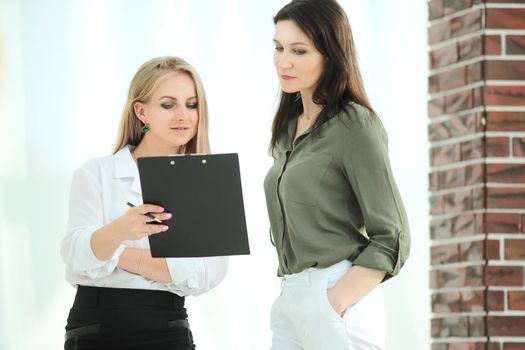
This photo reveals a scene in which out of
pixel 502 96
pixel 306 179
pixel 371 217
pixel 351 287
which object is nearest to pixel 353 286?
pixel 351 287

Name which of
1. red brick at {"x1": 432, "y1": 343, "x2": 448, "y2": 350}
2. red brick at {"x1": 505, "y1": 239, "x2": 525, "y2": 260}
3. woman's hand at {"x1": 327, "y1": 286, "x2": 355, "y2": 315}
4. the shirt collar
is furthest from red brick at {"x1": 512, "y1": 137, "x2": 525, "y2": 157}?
the shirt collar

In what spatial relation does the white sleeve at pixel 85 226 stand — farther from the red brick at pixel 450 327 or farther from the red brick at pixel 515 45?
the red brick at pixel 515 45

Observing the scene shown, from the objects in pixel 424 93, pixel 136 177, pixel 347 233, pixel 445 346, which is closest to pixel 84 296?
pixel 136 177

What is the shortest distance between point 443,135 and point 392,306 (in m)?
1.33

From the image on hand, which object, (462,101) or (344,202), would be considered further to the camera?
(462,101)

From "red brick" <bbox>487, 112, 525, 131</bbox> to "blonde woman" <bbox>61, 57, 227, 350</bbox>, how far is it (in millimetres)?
781

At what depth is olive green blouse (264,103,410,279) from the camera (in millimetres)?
2215

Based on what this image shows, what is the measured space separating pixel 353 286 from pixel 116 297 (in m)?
0.70

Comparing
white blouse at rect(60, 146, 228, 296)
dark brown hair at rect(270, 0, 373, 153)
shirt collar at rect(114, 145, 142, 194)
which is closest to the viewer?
dark brown hair at rect(270, 0, 373, 153)

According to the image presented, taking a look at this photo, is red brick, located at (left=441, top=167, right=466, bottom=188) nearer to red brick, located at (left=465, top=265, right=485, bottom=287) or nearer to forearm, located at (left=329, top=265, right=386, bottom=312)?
red brick, located at (left=465, top=265, right=485, bottom=287)

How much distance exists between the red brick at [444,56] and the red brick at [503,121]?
0.68 ft

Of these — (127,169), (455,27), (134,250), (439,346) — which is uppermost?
(455,27)

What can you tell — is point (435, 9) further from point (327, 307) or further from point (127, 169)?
point (327, 307)

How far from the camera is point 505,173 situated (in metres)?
2.73
